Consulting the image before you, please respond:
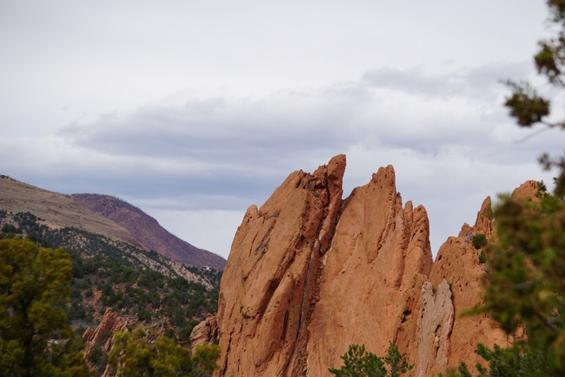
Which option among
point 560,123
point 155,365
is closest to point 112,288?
point 155,365

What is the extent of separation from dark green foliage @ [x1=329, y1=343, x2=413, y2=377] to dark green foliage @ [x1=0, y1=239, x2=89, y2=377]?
1824cm

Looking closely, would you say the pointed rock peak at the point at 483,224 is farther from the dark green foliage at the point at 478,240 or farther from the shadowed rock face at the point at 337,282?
the dark green foliage at the point at 478,240

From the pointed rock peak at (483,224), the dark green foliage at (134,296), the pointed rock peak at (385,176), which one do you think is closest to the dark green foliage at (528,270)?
the pointed rock peak at (483,224)

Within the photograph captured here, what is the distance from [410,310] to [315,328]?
752cm

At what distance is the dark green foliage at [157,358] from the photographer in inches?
949

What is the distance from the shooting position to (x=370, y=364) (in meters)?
36.8

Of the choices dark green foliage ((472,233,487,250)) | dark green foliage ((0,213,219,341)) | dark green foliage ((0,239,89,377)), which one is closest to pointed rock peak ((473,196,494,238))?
dark green foliage ((472,233,487,250))

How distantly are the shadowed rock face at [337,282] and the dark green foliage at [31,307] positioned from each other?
952 inches

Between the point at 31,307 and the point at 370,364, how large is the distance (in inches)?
815

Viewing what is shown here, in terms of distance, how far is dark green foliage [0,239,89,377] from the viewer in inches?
866

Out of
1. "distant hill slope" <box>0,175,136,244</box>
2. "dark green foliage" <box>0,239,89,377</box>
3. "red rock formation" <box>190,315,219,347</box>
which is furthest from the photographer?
"distant hill slope" <box>0,175,136,244</box>

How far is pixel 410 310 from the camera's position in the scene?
43.4 metres

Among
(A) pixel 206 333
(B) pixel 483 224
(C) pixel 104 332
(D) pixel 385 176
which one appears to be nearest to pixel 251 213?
(A) pixel 206 333

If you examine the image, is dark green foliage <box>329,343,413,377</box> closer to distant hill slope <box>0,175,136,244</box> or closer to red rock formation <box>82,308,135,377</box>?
red rock formation <box>82,308,135,377</box>
